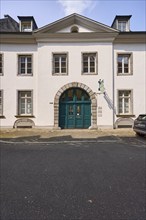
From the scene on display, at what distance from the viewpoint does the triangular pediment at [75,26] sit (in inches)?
599

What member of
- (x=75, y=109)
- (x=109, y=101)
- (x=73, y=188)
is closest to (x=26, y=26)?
(x=75, y=109)

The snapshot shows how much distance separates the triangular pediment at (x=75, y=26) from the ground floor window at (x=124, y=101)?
17.3 ft

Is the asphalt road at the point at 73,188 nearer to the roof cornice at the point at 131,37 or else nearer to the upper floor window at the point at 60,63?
the upper floor window at the point at 60,63

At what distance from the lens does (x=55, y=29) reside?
15.4 meters

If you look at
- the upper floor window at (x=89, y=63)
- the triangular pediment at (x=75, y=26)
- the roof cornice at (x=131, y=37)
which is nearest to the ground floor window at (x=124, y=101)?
the upper floor window at (x=89, y=63)

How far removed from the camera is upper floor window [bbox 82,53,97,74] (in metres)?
15.5

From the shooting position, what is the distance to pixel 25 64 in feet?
52.1

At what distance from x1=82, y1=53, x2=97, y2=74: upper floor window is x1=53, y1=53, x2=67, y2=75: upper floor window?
1.60m

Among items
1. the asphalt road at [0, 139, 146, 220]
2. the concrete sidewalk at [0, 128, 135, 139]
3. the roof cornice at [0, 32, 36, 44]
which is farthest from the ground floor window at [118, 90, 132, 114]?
the asphalt road at [0, 139, 146, 220]

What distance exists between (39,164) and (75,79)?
10726mm

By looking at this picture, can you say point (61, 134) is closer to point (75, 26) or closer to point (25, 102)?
point (25, 102)

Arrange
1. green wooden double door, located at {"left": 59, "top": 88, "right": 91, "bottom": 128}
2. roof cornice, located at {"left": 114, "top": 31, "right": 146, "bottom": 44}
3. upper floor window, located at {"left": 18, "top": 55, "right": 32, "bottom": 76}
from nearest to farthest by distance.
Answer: roof cornice, located at {"left": 114, "top": 31, "right": 146, "bottom": 44} → green wooden double door, located at {"left": 59, "top": 88, "right": 91, "bottom": 128} → upper floor window, located at {"left": 18, "top": 55, "right": 32, "bottom": 76}

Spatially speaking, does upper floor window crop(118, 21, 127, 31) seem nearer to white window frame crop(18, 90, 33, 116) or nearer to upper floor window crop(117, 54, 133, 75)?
upper floor window crop(117, 54, 133, 75)

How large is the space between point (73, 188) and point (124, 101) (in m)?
13.0
